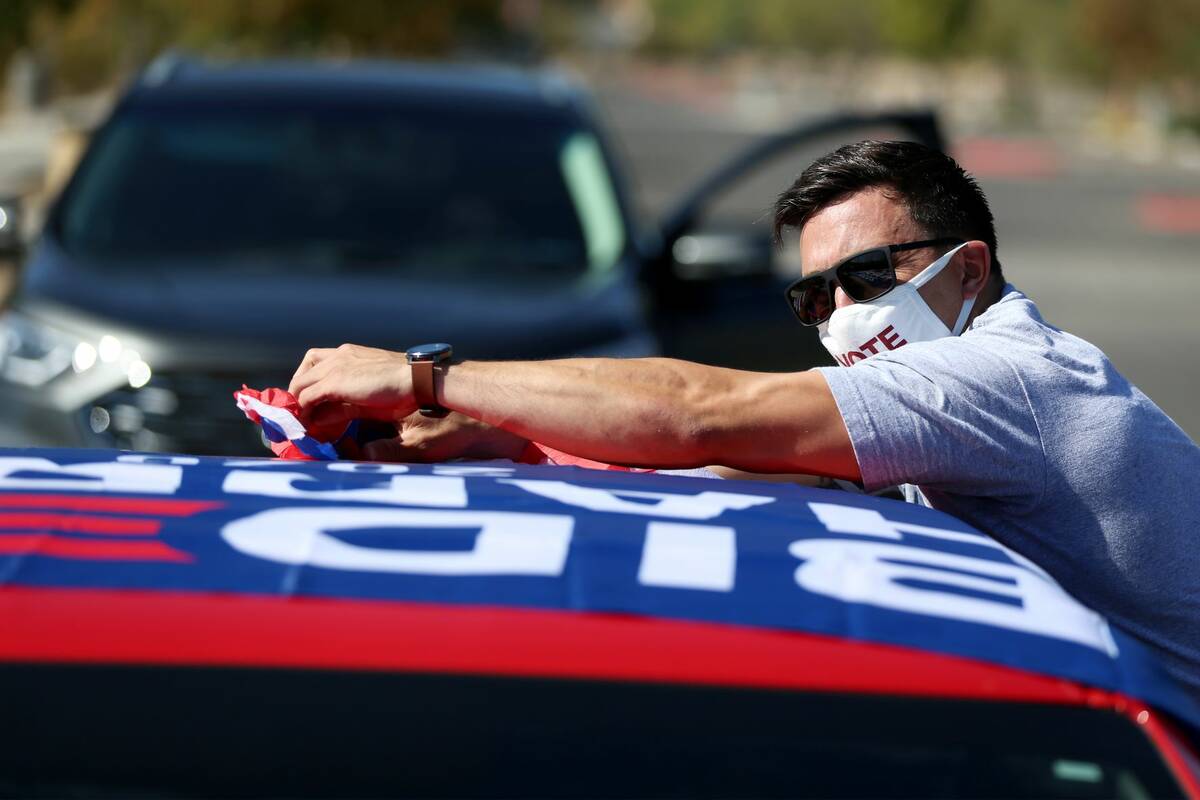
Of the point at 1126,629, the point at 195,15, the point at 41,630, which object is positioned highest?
the point at 195,15

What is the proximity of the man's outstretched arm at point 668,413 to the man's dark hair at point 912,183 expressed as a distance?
337 millimetres

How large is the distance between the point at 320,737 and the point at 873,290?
1.26 meters

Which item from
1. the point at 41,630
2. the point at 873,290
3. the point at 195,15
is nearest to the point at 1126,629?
the point at 873,290

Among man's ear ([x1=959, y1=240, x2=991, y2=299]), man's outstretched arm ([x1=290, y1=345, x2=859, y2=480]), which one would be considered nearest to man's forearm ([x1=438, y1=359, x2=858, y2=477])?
man's outstretched arm ([x1=290, y1=345, x2=859, y2=480])

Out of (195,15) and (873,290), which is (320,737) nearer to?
(873,290)

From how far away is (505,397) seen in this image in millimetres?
2357

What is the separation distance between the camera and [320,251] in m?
5.51

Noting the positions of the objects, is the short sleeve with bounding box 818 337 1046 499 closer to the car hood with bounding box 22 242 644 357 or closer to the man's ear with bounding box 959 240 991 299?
the man's ear with bounding box 959 240 991 299

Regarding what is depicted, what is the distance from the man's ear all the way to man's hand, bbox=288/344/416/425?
784mm

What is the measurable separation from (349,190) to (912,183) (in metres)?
3.58

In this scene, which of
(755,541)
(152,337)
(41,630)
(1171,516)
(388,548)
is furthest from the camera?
(152,337)

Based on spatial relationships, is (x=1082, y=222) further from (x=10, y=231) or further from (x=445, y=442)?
(x=445, y=442)

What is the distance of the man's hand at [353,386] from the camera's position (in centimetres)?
244

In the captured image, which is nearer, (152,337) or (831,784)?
(831,784)
